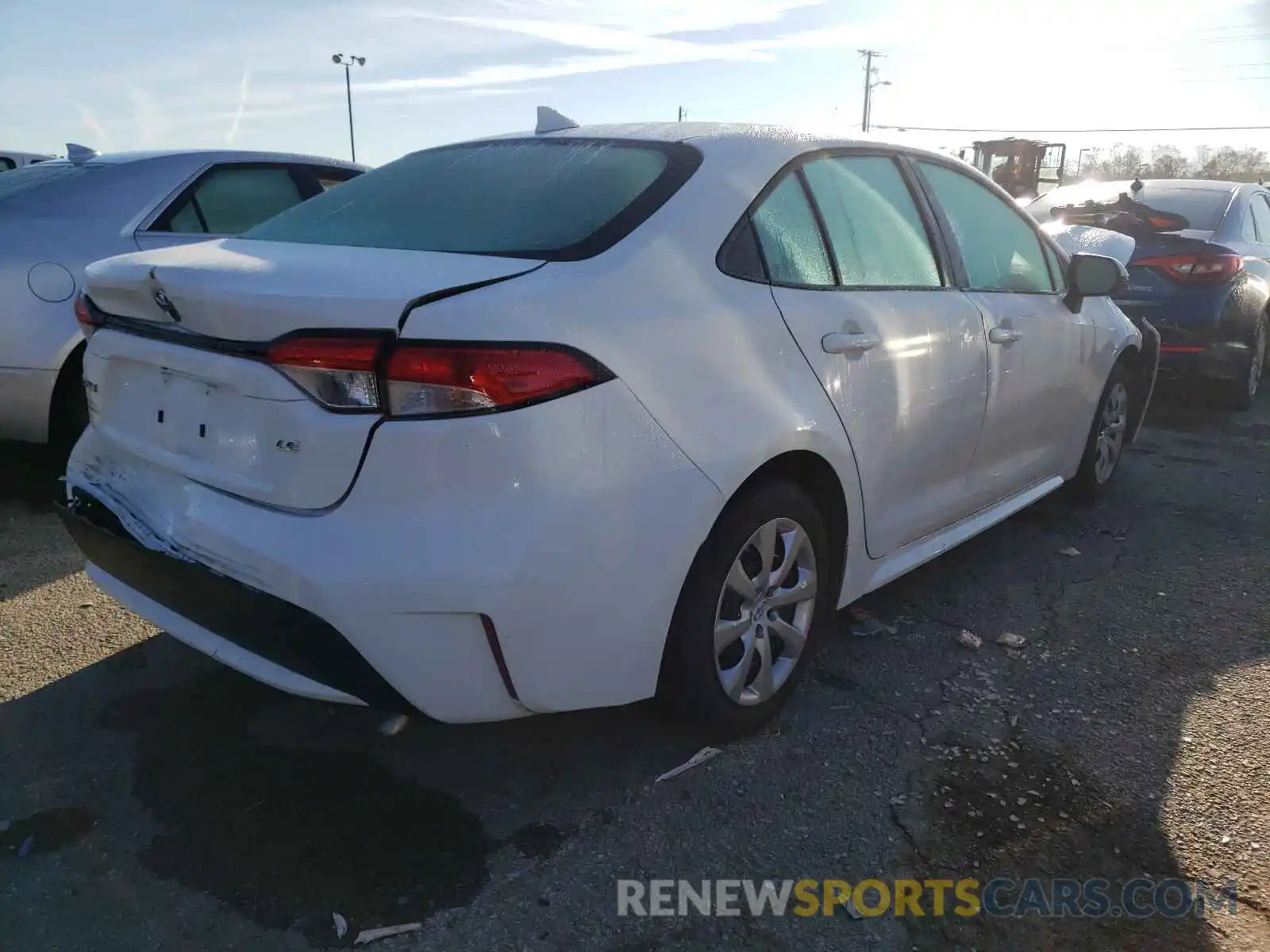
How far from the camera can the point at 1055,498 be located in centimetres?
490

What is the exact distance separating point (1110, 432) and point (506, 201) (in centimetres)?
346

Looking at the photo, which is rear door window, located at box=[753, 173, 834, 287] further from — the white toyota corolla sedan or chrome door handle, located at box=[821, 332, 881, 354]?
chrome door handle, located at box=[821, 332, 881, 354]

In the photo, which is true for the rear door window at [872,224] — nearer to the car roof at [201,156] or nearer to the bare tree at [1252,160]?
the car roof at [201,156]

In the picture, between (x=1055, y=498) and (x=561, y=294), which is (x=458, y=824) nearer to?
(x=561, y=294)

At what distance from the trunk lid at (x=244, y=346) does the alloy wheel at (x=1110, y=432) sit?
11.3 ft

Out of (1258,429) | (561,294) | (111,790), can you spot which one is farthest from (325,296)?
(1258,429)

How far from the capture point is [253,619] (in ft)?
6.84

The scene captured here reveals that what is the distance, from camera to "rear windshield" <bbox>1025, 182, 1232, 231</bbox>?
7.12m

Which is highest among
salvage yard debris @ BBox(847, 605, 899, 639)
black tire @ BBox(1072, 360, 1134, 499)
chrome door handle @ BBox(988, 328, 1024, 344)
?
chrome door handle @ BBox(988, 328, 1024, 344)

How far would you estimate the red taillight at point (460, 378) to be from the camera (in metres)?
1.92

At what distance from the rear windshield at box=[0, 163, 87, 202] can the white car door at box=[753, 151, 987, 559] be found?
3.47 meters

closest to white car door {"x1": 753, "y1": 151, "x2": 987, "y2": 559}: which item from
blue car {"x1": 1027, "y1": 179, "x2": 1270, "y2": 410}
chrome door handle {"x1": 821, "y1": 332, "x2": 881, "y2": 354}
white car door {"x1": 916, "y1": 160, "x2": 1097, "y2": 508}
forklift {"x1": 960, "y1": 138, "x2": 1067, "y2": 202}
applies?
chrome door handle {"x1": 821, "y1": 332, "x2": 881, "y2": 354}

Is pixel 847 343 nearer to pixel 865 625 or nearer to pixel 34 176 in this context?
pixel 865 625

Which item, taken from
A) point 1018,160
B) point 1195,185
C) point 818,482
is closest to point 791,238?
point 818,482
